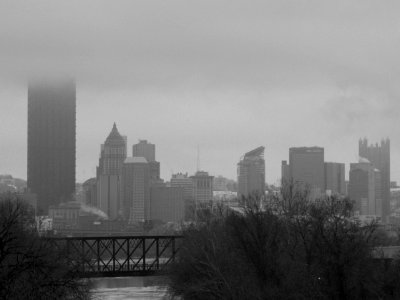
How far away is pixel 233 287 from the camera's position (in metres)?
73.6

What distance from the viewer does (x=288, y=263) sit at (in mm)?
76500

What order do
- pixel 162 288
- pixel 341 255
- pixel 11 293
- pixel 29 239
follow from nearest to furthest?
pixel 11 293 < pixel 341 255 < pixel 29 239 < pixel 162 288

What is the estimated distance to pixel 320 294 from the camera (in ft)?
238

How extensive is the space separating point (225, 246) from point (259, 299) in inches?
537

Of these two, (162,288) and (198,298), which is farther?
(162,288)

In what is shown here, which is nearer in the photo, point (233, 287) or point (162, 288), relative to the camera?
point (233, 287)

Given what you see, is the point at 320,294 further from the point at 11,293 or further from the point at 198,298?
the point at 11,293

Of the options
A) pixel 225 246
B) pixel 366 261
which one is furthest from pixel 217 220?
pixel 366 261

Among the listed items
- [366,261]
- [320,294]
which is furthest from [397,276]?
[320,294]

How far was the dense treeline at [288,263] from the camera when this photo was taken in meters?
74.4

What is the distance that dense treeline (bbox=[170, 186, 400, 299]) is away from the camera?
74.4 m

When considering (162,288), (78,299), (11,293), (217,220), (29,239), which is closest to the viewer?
(11,293)

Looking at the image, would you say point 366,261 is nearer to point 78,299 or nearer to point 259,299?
point 259,299

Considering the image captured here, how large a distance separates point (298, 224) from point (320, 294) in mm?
15205
